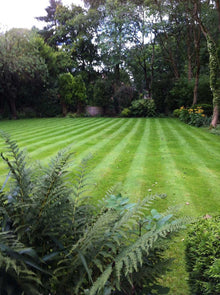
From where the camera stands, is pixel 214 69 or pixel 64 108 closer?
pixel 214 69

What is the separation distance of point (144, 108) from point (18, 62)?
11990mm

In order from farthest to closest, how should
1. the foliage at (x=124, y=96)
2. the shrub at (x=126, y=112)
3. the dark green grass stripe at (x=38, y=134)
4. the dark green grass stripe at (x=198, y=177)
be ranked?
the foliage at (x=124, y=96) < the shrub at (x=126, y=112) < the dark green grass stripe at (x=38, y=134) < the dark green grass stripe at (x=198, y=177)

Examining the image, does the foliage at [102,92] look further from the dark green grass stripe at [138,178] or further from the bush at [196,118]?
the dark green grass stripe at [138,178]

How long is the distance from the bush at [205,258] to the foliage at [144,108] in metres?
18.3

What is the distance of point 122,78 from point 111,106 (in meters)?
4.68


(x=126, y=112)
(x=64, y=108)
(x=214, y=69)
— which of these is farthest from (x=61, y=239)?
(x=64, y=108)

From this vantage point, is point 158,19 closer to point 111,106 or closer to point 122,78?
point 122,78

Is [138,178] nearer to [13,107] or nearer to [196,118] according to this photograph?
[196,118]

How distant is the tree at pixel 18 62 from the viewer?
53.9ft

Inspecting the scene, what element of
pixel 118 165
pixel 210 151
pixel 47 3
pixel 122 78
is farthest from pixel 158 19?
pixel 47 3

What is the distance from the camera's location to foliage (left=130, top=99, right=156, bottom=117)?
1944cm

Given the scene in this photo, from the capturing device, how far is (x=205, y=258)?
1560 millimetres

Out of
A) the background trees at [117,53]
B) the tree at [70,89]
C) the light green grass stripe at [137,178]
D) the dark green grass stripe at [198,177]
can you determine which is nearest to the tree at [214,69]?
the background trees at [117,53]

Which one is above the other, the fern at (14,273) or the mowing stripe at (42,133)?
the fern at (14,273)
